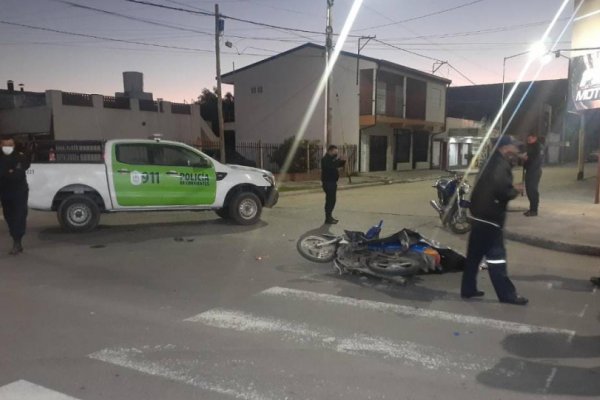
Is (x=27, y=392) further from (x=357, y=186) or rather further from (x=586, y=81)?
(x=357, y=186)

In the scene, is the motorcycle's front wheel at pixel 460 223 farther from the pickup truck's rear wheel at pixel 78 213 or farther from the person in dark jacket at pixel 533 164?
the pickup truck's rear wheel at pixel 78 213

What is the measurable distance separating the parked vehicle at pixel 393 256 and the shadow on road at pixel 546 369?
1.86 m

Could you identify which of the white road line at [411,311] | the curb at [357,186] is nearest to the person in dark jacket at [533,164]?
the white road line at [411,311]

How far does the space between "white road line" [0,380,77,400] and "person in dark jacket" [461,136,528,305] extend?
4.21m

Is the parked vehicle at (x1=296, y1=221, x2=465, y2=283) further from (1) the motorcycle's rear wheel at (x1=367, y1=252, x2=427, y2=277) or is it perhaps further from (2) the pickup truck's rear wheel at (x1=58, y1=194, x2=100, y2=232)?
(2) the pickup truck's rear wheel at (x1=58, y1=194, x2=100, y2=232)

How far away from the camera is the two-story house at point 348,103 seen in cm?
2978

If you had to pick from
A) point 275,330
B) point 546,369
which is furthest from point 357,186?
point 546,369

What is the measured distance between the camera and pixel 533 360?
4.11 metres

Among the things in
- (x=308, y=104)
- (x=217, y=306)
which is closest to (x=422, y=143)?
(x=308, y=104)

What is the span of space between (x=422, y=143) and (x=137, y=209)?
2973 centimetres

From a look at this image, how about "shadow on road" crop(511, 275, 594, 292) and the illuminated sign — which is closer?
"shadow on road" crop(511, 275, 594, 292)

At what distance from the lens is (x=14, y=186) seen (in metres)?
7.87

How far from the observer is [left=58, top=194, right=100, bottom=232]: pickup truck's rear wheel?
996cm

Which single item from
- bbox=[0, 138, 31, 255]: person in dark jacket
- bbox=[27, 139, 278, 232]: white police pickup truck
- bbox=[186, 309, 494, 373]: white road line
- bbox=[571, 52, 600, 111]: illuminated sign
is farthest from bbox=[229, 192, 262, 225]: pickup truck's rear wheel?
bbox=[571, 52, 600, 111]: illuminated sign
